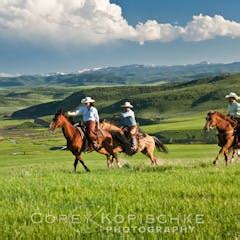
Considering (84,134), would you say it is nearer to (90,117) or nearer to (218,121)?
(90,117)

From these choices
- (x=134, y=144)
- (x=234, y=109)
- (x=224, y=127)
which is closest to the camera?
(x=224, y=127)

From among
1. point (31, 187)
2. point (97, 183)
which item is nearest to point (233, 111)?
point (97, 183)

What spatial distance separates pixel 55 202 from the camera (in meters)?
10.1

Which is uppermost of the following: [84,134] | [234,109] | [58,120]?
[234,109]

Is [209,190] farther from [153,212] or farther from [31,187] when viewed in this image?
[31,187]

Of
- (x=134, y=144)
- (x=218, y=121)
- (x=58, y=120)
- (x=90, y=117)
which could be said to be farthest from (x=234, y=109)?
(x=58, y=120)

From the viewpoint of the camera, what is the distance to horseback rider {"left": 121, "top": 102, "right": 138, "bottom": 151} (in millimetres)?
23812

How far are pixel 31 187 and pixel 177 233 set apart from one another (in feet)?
21.0

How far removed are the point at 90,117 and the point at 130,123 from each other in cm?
250

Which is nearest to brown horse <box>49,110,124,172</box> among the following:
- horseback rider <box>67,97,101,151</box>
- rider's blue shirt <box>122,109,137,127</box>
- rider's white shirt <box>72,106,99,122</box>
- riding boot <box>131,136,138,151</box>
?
horseback rider <box>67,97,101,151</box>

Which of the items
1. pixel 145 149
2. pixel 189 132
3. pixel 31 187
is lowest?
pixel 189 132

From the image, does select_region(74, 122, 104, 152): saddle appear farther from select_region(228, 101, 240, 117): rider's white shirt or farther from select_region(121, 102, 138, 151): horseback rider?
select_region(228, 101, 240, 117): rider's white shirt

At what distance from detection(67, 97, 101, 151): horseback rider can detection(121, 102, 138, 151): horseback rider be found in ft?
5.17

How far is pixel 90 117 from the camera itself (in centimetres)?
2306
